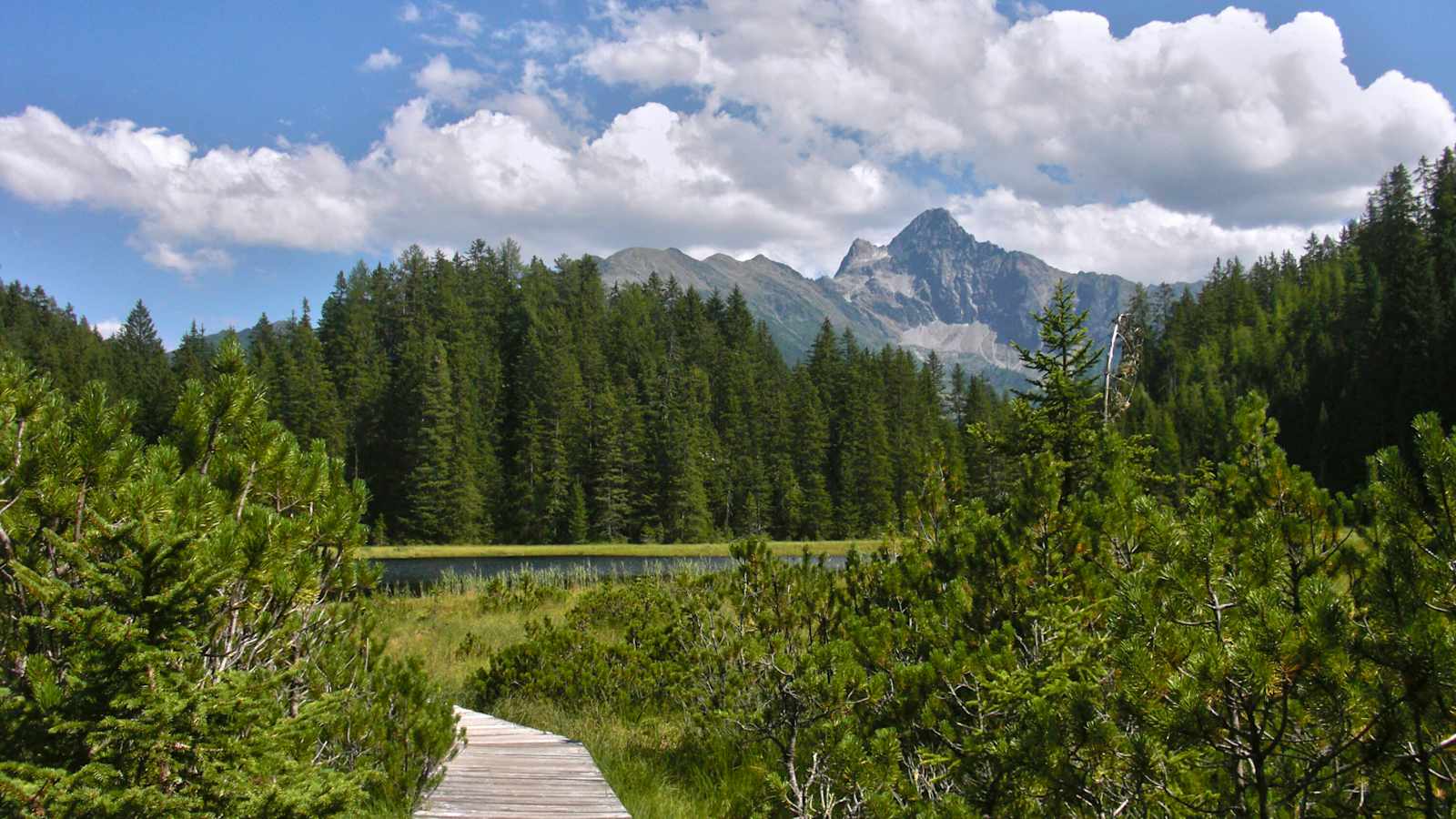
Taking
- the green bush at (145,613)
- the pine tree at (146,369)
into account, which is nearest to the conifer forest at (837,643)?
the green bush at (145,613)

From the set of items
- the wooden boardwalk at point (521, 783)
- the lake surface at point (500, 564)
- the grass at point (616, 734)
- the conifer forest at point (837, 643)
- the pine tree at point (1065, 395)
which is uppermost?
the pine tree at point (1065, 395)

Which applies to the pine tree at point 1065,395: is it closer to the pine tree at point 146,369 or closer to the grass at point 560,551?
the grass at point 560,551

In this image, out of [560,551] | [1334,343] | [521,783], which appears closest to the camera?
[521,783]

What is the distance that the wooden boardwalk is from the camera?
16.8ft

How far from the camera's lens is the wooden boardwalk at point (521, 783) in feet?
16.8

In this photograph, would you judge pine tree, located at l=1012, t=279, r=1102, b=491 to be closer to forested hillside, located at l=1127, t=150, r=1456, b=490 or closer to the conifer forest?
the conifer forest

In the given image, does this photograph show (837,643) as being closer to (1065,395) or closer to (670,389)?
(1065,395)

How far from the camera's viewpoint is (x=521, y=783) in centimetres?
566

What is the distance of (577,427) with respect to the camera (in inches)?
2645

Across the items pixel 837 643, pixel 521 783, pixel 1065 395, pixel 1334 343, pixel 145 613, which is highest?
pixel 1334 343

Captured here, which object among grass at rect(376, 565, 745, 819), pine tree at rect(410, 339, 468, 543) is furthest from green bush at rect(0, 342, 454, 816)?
pine tree at rect(410, 339, 468, 543)

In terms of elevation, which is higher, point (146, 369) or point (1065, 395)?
point (146, 369)

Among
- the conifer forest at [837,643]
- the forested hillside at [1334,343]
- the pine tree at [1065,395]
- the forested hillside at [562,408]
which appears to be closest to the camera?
the conifer forest at [837,643]

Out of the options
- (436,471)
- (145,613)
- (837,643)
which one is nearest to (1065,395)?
(837,643)
